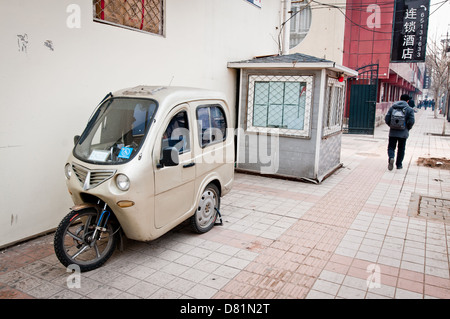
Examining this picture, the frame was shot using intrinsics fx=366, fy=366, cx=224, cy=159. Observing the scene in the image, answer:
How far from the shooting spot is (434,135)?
747 inches

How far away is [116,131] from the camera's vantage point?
4.47m

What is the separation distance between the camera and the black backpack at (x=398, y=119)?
9.33m

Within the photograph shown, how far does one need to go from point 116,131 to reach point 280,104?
5042 mm

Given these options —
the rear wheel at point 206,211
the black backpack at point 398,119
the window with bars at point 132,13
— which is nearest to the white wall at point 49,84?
the window with bars at point 132,13

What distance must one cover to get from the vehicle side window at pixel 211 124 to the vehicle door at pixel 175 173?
0.96 feet

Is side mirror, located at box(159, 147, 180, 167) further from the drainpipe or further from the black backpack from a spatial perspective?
the drainpipe

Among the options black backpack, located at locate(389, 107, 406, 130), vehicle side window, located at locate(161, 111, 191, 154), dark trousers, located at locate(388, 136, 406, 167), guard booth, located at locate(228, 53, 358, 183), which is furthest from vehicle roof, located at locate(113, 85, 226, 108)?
dark trousers, located at locate(388, 136, 406, 167)

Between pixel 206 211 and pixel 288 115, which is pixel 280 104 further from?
pixel 206 211

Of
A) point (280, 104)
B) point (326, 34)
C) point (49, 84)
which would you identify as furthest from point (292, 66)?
point (326, 34)
